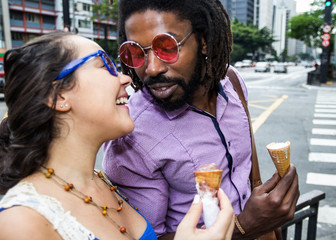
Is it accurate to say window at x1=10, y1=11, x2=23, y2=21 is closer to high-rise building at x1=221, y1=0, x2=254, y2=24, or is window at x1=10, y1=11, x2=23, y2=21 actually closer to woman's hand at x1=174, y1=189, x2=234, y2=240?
woman's hand at x1=174, y1=189, x2=234, y2=240

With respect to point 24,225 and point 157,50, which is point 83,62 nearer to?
point 157,50

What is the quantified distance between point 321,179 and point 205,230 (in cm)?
562

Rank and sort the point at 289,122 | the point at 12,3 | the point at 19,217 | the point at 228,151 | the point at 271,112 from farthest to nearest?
the point at 12,3 → the point at 271,112 → the point at 289,122 → the point at 228,151 → the point at 19,217

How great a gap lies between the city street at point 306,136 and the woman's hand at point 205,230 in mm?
3429

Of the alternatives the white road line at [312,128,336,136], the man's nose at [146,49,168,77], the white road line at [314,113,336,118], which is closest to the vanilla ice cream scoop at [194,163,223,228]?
the man's nose at [146,49,168,77]

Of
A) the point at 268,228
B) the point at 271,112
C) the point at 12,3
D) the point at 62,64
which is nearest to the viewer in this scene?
the point at 62,64

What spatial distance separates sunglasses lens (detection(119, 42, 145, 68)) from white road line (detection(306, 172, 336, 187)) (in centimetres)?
515

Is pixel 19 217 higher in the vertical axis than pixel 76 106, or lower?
lower

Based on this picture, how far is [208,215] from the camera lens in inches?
50.9

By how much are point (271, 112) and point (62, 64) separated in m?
11.3

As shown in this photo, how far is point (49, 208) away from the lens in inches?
49.7

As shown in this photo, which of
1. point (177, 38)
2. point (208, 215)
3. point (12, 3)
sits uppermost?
point (12, 3)

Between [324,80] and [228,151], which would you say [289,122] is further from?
[324,80]

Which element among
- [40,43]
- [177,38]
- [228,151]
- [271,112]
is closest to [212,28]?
[177,38]
